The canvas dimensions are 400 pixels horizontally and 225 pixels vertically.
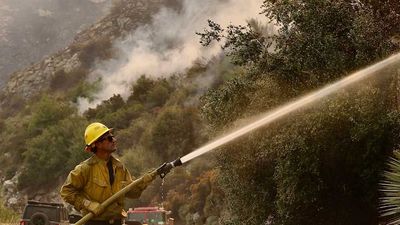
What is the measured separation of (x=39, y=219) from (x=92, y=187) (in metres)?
12.2

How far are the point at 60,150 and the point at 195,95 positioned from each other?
13.6 meters

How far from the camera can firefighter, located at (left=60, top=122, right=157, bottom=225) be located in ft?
20.0

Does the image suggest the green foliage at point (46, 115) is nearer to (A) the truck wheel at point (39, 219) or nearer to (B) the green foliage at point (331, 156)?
(A) the truck wheel at point (39, 219)

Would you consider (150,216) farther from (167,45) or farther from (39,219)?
(167,45)

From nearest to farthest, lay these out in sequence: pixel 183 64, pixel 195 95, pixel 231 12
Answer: pixel 195 95, pixel 183 64, pixel 231 12

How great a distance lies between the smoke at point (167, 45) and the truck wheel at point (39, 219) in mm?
45676

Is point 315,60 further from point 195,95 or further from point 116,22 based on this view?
point 116,22

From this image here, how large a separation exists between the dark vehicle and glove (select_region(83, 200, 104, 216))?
38.2 feet

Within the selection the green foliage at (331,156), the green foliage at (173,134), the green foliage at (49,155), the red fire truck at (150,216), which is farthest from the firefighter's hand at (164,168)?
the green foliage at (49,155)

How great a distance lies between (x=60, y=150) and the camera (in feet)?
180

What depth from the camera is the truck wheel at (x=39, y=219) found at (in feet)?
57.4

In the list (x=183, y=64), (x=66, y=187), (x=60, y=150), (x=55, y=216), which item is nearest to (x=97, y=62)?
(x=183, y=64)

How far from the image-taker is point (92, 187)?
6160 mm

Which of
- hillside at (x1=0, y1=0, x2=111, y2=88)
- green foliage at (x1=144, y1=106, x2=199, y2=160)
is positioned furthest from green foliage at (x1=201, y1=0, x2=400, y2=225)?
hillside at (x1=0, y1=0, x2=111, y2=88)
